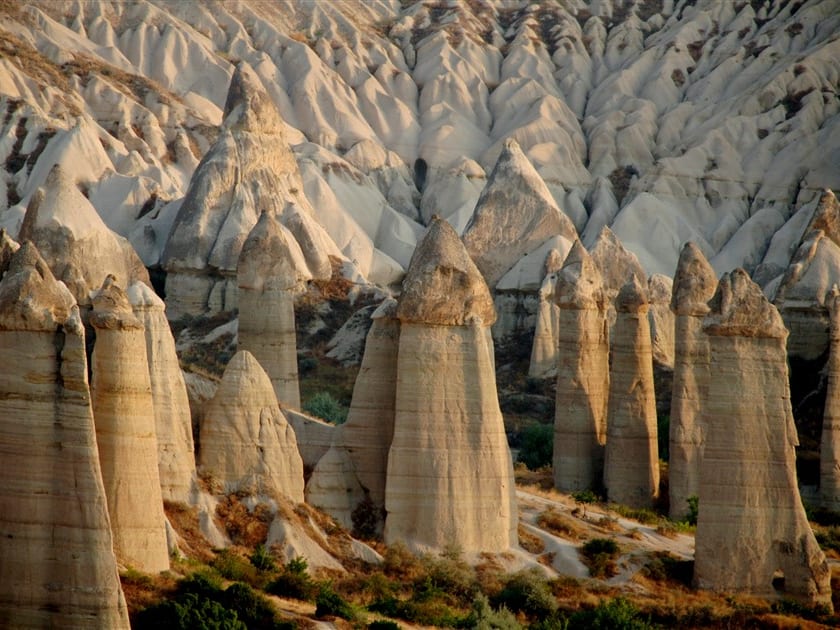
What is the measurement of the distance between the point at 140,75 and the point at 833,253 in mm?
45006

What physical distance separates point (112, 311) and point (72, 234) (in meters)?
25.2

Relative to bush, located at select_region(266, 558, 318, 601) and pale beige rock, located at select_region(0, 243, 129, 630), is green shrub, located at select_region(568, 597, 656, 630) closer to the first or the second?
bush, located at select_region(266, 558, 318, 601)

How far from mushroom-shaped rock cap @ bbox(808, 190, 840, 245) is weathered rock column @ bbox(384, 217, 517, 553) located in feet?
80.1

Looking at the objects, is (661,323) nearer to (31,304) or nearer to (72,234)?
(72,234)

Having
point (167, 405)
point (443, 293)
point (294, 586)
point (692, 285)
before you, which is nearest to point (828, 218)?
point (692, 285)

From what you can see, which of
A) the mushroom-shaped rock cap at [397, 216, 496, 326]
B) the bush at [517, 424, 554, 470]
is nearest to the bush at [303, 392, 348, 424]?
the bush at [517, 424, 554, 470]

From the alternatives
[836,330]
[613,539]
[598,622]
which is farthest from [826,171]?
[598,622]

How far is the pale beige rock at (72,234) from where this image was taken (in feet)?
159

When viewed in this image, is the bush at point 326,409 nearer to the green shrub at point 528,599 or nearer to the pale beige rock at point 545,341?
the pale beige rock at point 545,341

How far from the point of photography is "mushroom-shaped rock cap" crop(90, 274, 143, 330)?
79.9ft

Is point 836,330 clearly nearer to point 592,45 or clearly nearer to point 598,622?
point 598,622

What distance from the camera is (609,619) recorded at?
26.0 m

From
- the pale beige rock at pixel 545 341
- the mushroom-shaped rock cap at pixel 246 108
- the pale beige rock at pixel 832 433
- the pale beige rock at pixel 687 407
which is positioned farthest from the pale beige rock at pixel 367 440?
the mushroom-shaped rock cap at pixel 246 108

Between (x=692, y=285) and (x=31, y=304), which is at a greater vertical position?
(x=692, y=285)
